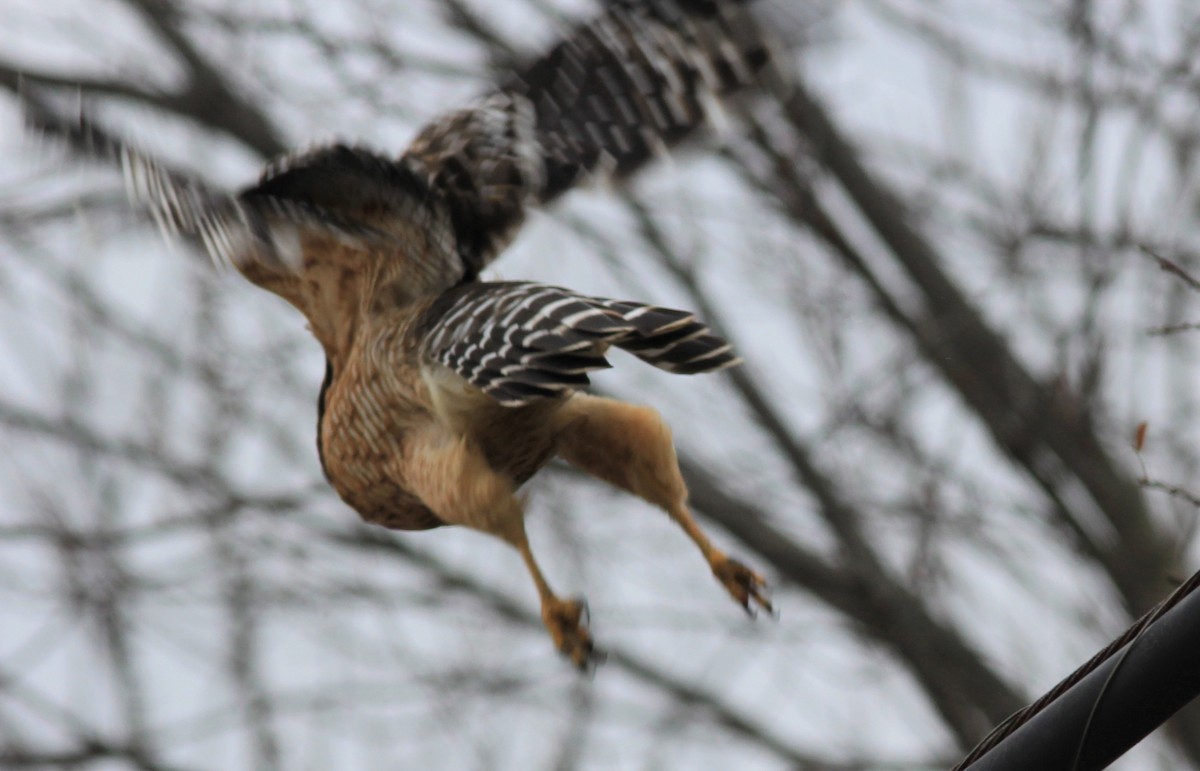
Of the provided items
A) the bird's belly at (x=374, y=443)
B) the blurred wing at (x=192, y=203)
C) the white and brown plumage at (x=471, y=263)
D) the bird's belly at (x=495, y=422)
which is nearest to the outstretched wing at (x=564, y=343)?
the white and brown plumage at (x=471, y=263)

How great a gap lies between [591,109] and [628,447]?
2.68 feet

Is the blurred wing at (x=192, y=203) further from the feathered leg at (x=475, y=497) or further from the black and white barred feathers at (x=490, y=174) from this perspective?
the feathered leg at (x=475, y=497)

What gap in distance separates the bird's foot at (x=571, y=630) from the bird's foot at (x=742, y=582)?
0.97 feet

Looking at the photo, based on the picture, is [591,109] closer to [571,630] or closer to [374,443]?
[374,443]

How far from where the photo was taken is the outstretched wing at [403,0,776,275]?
145 inches

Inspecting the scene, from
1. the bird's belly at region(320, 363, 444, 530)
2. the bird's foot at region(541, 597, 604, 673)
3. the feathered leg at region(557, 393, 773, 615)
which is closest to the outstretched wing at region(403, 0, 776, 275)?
the bird's belly at region(320, 363, 444, 530)

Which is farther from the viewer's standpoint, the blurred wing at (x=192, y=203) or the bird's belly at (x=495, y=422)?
the bird's belly at (x=495, y=422)

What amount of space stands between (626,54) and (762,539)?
13.4 feet

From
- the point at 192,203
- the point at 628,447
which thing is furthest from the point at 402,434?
the point at 192,203

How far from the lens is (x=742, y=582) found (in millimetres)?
3324

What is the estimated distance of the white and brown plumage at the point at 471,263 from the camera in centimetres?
335

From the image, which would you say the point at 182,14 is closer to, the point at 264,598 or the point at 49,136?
the point at 264,598

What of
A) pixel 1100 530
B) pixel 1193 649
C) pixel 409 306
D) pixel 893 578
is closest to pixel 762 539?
pixel 893 578

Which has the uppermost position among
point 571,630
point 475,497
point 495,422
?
point 495,422
